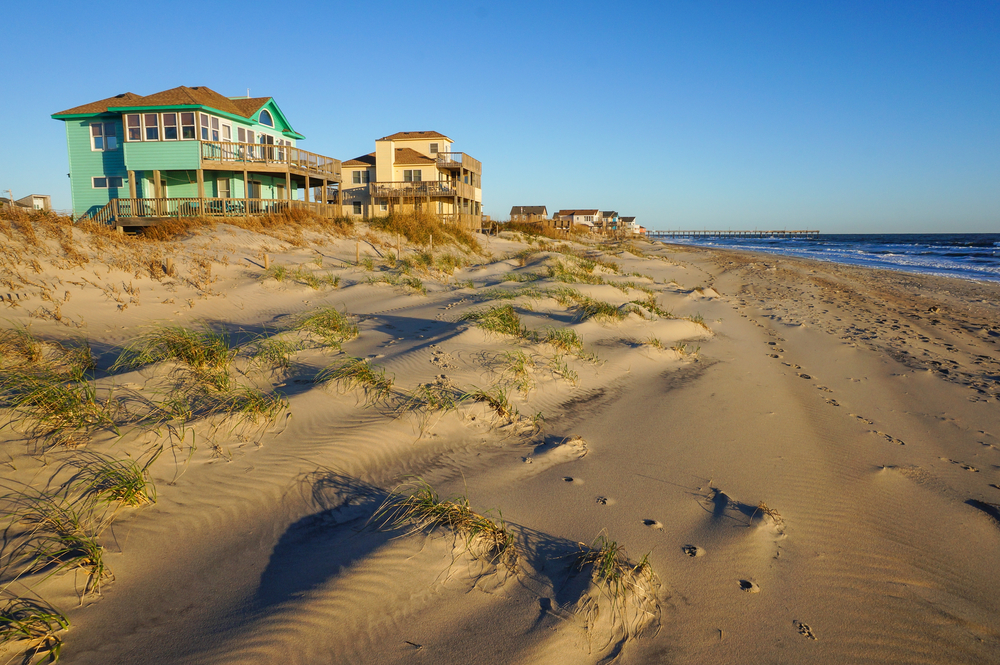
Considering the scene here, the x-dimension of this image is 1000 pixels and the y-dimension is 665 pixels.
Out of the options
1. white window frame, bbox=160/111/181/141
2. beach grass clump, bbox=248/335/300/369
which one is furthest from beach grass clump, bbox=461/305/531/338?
white window frame, bbox=160/111/181/141

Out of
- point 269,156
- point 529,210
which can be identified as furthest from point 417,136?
point 529,210

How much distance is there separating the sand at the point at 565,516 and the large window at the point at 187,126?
60.8ft

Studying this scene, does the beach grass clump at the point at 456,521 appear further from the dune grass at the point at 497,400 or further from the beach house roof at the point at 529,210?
the beach house roof at the point at 529,210

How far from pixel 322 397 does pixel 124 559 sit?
7.15 feet

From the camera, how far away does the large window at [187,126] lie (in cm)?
2239

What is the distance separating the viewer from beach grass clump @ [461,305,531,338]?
23.5 ft

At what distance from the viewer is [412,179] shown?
120ft

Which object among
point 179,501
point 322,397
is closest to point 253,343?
point 322,397

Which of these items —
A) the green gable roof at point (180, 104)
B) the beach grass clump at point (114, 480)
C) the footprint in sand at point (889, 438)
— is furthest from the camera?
the green gable roof at point (180, 104)

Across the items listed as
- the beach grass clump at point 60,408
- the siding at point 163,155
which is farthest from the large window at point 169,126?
the beach grass clump at point 60,408

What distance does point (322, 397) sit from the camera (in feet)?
15.8

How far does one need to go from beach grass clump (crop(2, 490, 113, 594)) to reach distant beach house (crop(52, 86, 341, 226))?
20532 millimetres

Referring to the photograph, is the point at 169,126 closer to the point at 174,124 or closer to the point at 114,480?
the point at 174,124

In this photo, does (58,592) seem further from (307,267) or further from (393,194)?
(393,194)
